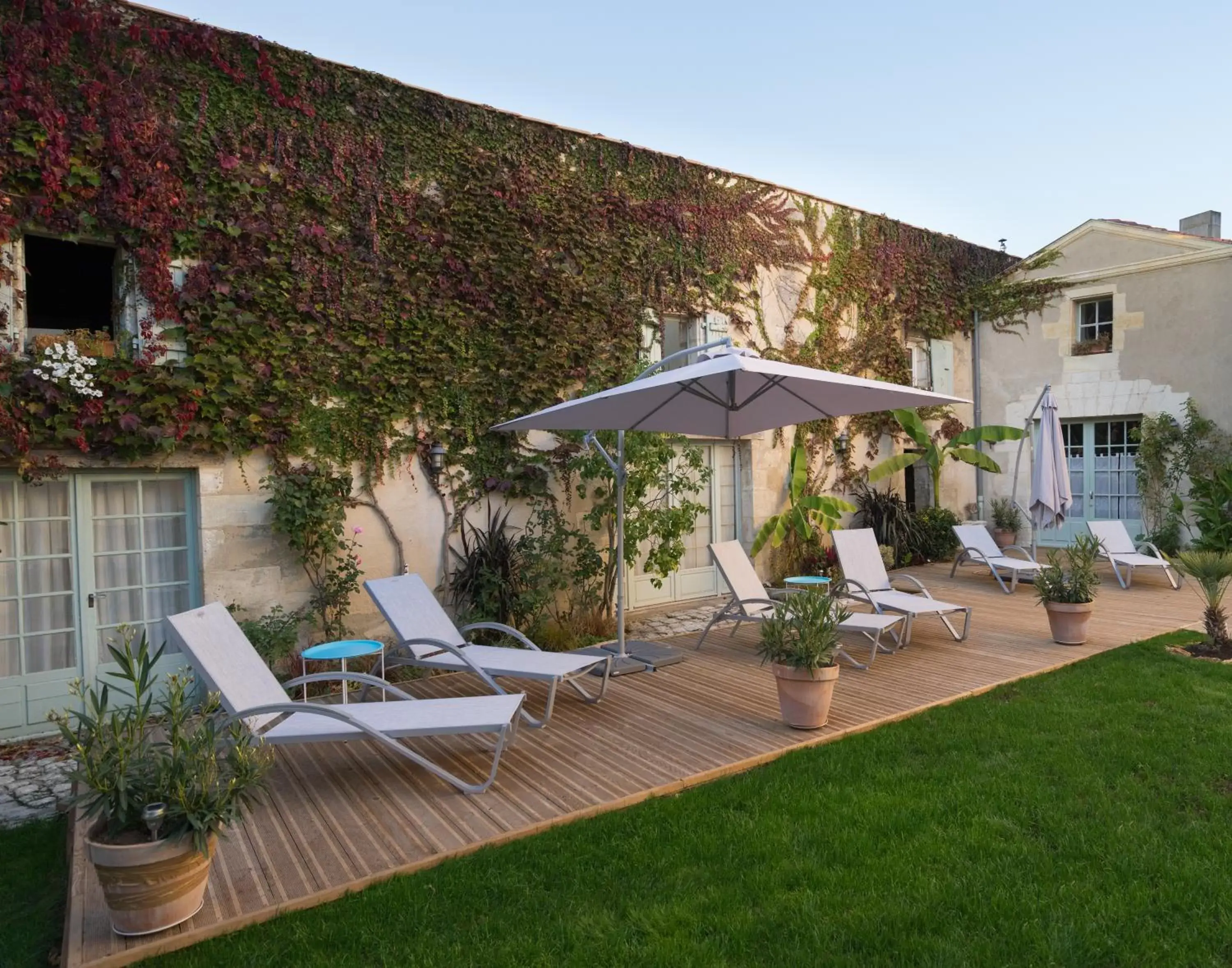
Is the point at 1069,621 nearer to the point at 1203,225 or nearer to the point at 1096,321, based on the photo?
the point at 1096,321

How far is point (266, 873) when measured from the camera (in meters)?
3.21

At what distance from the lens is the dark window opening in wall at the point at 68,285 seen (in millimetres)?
6777

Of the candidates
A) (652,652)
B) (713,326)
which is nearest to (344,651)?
(652,652)

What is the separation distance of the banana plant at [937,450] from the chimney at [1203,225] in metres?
4.73

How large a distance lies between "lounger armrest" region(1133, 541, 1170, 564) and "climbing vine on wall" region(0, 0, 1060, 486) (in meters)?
7.04

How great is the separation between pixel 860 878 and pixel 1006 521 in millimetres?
12368

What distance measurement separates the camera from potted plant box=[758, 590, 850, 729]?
471 centimetres

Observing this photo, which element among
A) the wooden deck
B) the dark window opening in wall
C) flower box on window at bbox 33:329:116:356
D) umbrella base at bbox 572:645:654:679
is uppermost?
the dark window opening in wall

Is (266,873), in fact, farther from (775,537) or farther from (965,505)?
(965,505)

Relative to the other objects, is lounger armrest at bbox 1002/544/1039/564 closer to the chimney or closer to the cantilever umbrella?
the cantilever umbrella

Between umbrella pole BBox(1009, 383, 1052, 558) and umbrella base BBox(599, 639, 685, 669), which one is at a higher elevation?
umbrella pole BBox(1009, 383, 1052, 558)

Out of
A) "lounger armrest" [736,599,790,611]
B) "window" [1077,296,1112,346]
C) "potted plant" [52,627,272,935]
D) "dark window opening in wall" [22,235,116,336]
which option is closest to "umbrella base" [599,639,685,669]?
"lounger armrest" [736,599,790,611]

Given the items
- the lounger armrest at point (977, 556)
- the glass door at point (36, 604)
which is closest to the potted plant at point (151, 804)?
→ the glass door at point (36, 604)

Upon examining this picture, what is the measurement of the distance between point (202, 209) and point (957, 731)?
7.10 meters
